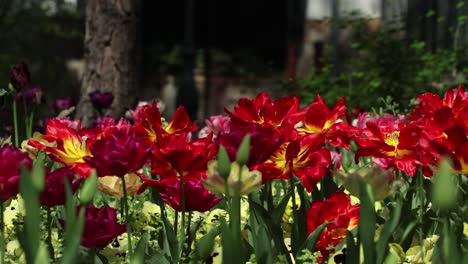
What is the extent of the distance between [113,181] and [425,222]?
83 cm

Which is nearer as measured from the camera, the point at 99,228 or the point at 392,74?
the point at 99,228

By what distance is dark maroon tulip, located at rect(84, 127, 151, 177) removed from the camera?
1.79 metres

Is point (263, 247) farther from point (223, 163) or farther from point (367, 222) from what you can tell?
point (223, 163)

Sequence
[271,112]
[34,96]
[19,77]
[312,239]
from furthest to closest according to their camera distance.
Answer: [34,96] < [19,77] < [271,112] < [312,239]

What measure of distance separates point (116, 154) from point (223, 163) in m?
0.28

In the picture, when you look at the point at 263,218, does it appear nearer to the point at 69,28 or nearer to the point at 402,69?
the point at 402,69

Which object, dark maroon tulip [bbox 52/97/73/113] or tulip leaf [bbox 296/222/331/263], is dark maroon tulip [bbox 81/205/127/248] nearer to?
tulip leaf [bbox 296/222/331/263]

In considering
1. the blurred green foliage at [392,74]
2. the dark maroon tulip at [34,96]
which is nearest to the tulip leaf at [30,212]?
the dark maroon tulip at [34,96]

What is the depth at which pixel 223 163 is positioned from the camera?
1600mm

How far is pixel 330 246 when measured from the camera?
2.20 metres

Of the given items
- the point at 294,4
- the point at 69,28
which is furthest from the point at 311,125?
the point at 69,28

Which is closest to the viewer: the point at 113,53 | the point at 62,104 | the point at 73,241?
the point at 73,241

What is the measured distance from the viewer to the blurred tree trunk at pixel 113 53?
627 centimetres

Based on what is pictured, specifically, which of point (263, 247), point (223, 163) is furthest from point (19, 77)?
point (223, 163)
